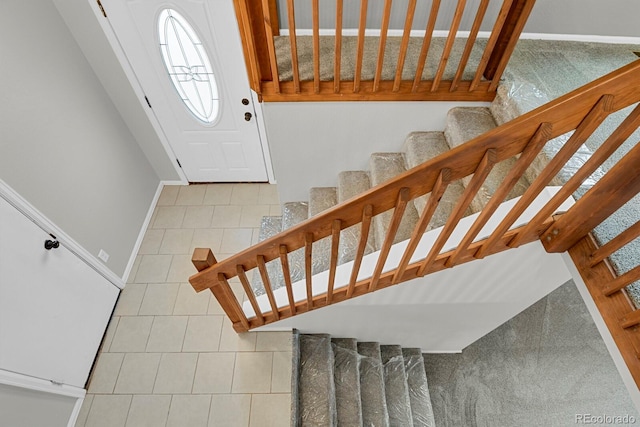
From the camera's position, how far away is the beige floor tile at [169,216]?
10.5 feet

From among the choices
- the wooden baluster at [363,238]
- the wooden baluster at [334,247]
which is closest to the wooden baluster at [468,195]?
the wooden baluster at [363,238]

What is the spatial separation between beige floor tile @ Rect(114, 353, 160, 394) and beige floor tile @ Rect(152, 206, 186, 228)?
119cm

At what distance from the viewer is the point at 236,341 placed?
93.9 inches

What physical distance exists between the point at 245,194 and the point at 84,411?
2066 mm

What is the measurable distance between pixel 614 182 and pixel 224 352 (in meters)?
2.31

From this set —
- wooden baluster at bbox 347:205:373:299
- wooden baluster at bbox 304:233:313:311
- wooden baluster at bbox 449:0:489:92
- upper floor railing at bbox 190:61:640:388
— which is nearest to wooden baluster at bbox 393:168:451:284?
upper floor railing at bbox 190:61:640:388

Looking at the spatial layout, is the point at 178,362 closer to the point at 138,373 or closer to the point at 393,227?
the point at 138,373

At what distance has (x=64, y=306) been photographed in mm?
2182

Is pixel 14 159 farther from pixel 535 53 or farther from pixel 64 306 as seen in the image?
pixel 535 53

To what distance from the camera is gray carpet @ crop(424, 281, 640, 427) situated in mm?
2635

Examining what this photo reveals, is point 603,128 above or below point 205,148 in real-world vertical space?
below

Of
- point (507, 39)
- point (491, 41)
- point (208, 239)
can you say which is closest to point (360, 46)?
point (491, 41)

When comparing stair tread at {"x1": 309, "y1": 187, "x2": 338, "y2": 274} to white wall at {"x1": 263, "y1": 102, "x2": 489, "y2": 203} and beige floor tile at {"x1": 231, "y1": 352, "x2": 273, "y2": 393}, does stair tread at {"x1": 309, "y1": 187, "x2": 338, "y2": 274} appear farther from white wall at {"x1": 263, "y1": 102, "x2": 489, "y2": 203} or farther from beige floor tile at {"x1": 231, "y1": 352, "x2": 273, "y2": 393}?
beige floor tile at {"x1": 231, "y1": 352, "x2": 273, "y2": 393}

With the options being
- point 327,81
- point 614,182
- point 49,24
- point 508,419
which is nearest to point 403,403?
point 508,419
